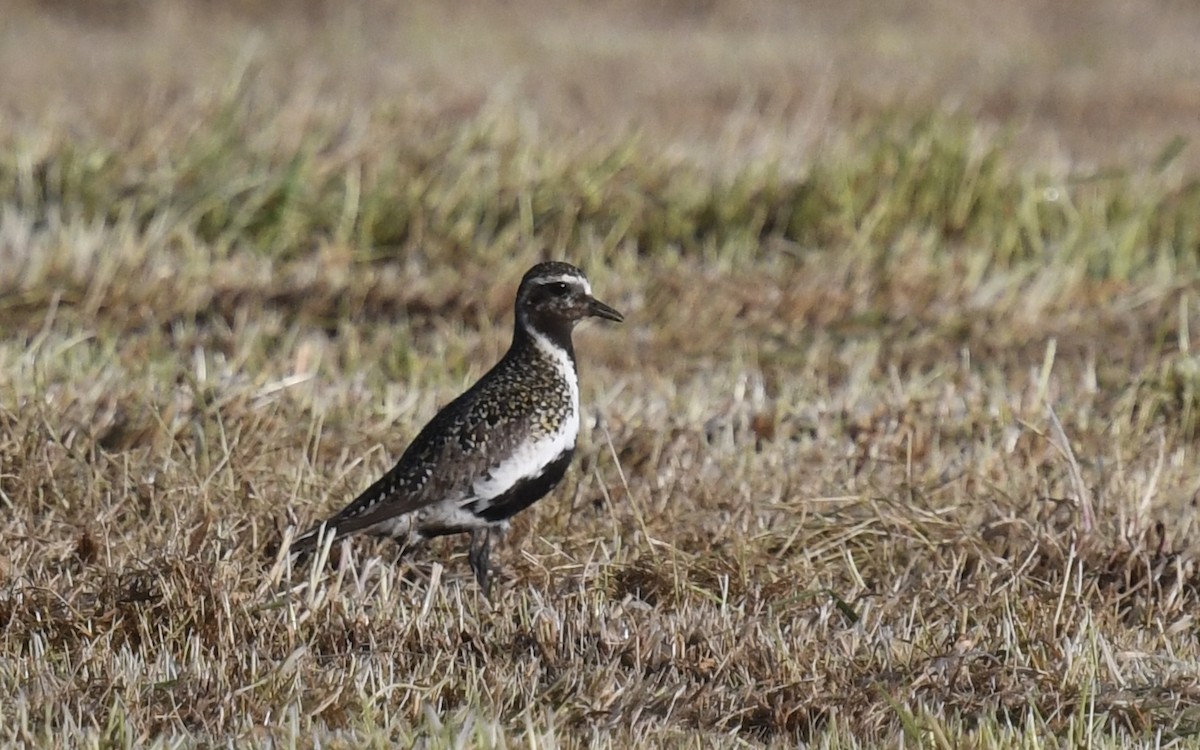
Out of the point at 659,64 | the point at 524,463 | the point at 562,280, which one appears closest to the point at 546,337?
the point at 562,280

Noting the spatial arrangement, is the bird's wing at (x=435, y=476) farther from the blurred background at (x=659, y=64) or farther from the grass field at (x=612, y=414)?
the blurred background at (x=659, y=64)

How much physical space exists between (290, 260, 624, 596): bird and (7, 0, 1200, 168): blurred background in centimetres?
457

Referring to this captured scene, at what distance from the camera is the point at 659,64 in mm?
14195

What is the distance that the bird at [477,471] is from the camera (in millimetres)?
4477

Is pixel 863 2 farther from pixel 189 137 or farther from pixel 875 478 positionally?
pixel 875 478

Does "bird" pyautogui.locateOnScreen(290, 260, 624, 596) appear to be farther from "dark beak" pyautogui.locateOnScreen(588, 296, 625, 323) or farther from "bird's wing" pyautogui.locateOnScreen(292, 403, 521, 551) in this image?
"dark beak" pyautogui.locateOnScreen(588, 296, 625, 323)

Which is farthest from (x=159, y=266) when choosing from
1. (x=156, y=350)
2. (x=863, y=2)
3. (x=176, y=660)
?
(x=863, y=2)

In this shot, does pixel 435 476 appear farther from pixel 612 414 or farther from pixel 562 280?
pixel 612 414

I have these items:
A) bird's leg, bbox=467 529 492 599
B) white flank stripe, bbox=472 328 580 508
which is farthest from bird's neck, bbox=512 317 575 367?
bird's leg, bbox=467 529 492 599

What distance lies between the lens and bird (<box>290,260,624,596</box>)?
448 cm

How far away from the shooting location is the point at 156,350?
6.73m

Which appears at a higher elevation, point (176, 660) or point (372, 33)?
point (176, 660)

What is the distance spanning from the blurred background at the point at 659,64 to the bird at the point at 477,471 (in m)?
4.57

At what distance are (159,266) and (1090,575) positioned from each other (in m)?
4.15
